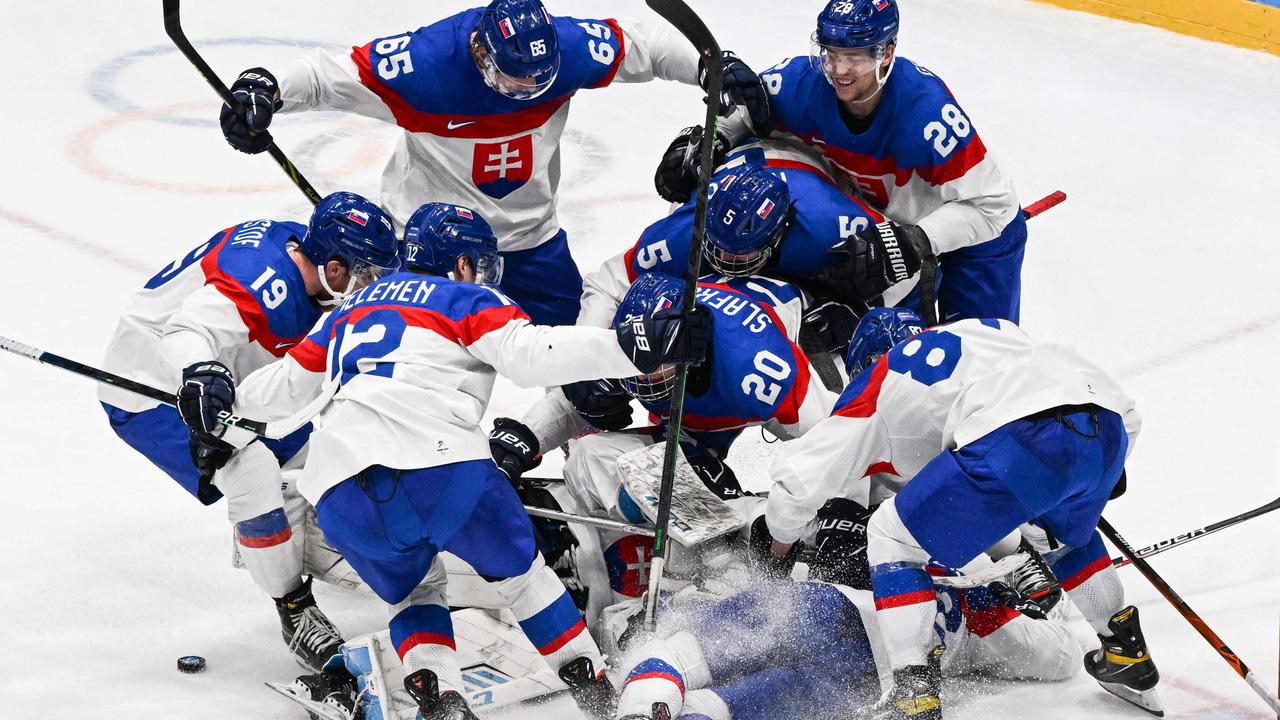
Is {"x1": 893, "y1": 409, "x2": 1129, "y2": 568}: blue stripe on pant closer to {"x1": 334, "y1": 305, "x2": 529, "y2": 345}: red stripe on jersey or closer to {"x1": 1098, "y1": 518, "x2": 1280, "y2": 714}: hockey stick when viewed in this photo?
{"x1": 1098, "y1": 518, "x2": 1280, "y2": 714}: hockey stick

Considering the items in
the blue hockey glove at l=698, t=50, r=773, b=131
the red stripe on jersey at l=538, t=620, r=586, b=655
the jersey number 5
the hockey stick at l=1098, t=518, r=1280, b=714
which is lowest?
the hockey stick at l=1098, t=518, r=1280, b=714

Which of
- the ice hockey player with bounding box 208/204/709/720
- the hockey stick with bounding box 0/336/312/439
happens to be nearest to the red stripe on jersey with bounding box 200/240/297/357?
the hockey stick with bounding box 0/336/312/439

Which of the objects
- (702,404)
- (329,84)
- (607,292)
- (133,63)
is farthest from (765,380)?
(133,63)

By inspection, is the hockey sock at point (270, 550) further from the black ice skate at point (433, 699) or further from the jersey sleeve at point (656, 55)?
the jersey sleeve at point (656, 55)

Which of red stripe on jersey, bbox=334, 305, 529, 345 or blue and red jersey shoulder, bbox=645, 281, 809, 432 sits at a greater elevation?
red stripe on jersey, bbox=334, 305, 529, 345

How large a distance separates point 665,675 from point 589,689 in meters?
0.21

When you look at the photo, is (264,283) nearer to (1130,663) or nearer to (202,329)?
(202,329)

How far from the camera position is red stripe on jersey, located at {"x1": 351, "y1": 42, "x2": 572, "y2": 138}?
13.7 ft

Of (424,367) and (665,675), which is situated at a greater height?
(424,367)

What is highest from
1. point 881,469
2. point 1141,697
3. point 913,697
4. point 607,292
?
point 607,292

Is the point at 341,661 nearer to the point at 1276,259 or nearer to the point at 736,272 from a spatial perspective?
the point at 736,272

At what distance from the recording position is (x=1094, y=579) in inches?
131

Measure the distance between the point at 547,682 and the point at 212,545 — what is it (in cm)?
121

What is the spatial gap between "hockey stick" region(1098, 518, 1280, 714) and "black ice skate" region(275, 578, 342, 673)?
5.76ft
